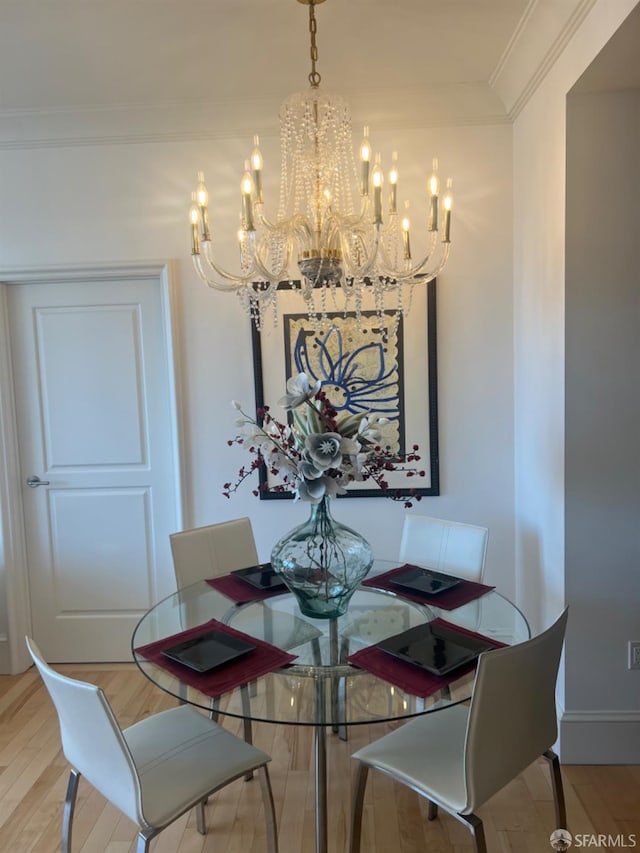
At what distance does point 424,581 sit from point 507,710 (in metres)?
0.69

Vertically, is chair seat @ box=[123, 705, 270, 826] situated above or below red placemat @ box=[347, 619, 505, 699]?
below

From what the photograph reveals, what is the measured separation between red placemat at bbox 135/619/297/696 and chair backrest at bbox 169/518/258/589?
60 centimetres

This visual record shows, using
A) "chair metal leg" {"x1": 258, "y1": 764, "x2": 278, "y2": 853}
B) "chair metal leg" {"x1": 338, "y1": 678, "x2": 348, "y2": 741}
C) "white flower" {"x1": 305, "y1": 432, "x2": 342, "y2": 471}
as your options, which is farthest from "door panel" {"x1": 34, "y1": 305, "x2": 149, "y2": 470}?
"chair metal leg" {"x1": 338, "y1": 678, "x2": 348, "y2": 741}

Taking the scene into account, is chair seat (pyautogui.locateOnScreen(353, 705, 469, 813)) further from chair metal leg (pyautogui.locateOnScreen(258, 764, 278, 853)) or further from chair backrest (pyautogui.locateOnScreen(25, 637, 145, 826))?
Answer: chair backrest (pyautogui.locateOnScreen(25, 637, 145, 826))

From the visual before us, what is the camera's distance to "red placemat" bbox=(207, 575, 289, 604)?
1993 mm

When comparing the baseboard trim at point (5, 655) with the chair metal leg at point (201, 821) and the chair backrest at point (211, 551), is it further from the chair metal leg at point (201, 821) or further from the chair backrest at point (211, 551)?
the chair metal leg at point (201, 821)

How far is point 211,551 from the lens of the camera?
94.5 inches

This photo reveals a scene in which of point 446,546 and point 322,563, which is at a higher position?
point 322,563

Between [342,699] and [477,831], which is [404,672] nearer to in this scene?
[342,699]

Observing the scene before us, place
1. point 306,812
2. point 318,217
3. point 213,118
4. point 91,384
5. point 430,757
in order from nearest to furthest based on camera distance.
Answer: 1. point 430,757
2. point 318,217
3. point 306,812
4. point 213,118
5. point 91,384

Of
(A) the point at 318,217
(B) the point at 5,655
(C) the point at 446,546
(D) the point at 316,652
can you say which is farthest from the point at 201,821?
(A) the point at 318,217

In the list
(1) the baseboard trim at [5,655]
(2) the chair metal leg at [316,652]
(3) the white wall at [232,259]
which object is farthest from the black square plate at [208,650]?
(1) the baseboard trim at [5,655]

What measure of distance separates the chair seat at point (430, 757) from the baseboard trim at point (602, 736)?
2.38 ft

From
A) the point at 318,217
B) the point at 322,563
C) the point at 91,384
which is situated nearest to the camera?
the point at 322,563
